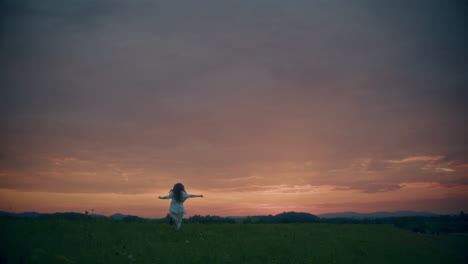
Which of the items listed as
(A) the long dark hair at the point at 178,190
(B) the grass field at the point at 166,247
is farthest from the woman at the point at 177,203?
(B) the grass field at the point at 166,247

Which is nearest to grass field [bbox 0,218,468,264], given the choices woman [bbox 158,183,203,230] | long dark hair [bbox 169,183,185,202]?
woman [bbox 158,183,203,230]

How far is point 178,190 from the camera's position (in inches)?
898

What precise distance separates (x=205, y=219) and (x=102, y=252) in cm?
2678

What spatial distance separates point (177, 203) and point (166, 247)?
627cm

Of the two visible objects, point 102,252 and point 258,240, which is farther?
point 258,240

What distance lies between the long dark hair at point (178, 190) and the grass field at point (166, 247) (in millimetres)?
2324

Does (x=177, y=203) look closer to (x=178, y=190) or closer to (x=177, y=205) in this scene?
(x=177, y=205)

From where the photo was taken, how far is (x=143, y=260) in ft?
44.9

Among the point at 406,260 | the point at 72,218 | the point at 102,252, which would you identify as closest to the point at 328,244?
the point at 406,260

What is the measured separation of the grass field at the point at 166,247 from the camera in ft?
42.4

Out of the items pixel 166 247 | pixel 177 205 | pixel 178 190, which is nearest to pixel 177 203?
pixel 177 205

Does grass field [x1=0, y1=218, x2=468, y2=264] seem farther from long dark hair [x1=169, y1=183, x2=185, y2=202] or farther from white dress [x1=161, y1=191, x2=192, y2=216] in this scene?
long dark hair [x1=169, y1=183, x2=185, y2=202]

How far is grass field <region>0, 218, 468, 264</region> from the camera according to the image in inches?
509

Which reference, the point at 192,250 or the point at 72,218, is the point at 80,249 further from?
the point at 72,218
